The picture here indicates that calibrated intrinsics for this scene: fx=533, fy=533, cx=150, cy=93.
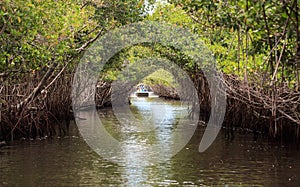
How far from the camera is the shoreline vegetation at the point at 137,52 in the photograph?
265 inches

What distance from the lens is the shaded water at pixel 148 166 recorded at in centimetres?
903

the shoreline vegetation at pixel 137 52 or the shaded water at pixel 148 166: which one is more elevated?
the shoreline vegetation at pixel 137 52

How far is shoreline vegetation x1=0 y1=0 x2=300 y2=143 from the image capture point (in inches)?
265

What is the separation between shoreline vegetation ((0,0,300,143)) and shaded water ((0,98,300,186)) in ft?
2.96

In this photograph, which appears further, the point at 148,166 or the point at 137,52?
the point at 137,52

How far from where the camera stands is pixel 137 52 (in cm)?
2106

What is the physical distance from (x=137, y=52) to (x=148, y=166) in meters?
11.0

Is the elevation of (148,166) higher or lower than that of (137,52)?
lower

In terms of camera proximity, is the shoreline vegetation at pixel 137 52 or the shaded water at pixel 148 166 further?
the shaded water at pixel 148 166

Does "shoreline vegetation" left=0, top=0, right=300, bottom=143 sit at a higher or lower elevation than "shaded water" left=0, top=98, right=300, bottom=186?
higher

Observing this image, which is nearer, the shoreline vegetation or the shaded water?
the shoreline vegetation

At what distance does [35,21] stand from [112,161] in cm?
336

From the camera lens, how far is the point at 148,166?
10.5 meters

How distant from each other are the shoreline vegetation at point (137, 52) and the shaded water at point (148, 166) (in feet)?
2.96
